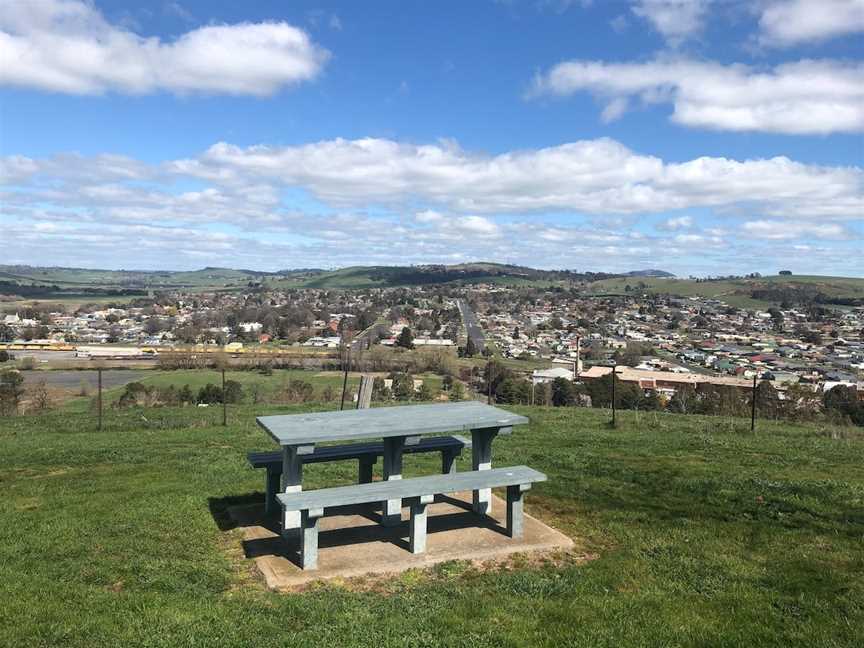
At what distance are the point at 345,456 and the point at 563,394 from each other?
973 inches

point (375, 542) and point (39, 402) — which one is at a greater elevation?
point (375, 542)

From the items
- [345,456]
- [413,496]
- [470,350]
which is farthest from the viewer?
[470,350]

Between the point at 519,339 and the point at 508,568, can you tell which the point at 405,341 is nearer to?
the point at 519,339

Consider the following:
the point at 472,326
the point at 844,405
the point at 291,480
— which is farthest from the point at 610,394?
the point at 472,326

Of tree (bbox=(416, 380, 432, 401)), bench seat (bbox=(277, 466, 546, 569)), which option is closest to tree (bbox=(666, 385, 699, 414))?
tree (bbox=(416, 380, 432, 401))

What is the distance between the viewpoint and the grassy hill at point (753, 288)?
378 feet

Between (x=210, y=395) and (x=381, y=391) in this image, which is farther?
(x=381, y=391)

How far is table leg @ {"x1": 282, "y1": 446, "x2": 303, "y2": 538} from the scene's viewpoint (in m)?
6.43

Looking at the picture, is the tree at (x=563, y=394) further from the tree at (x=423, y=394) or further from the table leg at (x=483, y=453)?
the table leg at (x=483, y=453)

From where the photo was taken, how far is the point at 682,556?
5.76 meters

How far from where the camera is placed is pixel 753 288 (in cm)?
13238

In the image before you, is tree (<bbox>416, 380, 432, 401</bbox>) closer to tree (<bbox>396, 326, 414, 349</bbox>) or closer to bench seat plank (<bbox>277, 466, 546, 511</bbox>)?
bench seat plank (<bbox>277, 466, 546, 511</bbox>)

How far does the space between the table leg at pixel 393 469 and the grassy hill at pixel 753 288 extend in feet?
385

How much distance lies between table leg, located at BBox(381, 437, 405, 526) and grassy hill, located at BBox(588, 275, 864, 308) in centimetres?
11725
